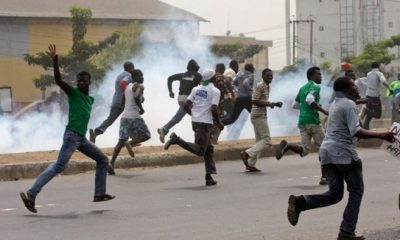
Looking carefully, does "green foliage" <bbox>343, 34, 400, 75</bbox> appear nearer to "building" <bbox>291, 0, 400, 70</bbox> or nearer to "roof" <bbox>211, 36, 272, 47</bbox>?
"roof" <bbox>211, 36, 272, 47</bbox>

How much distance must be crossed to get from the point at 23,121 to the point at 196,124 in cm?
1423

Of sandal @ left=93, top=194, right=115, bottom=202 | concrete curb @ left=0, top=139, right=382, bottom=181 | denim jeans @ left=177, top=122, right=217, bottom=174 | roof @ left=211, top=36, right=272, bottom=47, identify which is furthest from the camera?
roof @ left=211, top=36, right=272, bottom=47

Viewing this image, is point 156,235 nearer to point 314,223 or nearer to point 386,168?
point 314,223

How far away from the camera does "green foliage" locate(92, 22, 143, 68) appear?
48.0 m

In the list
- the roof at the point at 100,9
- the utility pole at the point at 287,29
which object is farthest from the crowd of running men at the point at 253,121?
the utility pole at the point at 287,29

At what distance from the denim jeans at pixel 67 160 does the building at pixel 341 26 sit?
70.7 metres

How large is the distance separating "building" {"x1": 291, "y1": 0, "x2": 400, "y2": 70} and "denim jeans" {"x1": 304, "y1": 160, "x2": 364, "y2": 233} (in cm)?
7259

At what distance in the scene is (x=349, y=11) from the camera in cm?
8706

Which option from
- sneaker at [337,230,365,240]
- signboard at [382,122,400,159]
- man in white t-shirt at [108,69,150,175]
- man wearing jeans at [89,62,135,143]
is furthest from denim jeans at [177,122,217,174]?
sneaker at [337,230,365,240]

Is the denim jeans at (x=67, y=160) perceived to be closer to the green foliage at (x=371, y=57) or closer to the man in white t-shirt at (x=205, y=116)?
the man in white t-shirt at (x=205, y=116)

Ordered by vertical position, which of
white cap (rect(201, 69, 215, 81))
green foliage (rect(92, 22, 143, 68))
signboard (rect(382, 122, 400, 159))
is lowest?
signboard (rect(382, 122, 400, 159))

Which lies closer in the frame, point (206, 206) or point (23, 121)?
point (206, 206)

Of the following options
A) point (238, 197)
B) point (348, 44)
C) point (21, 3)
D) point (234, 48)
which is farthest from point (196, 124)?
point (348, 44)

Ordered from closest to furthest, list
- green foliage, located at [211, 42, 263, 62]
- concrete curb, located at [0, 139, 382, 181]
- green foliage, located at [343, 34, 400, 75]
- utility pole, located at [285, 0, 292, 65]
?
concrete curb, located at [0, 139, 382, 181] → green foliage, located at [343, 34, 400, 75] → green foliage, located at [211, 42, 263, 62] → utility pole, located at [285, 0, 292, 65]
